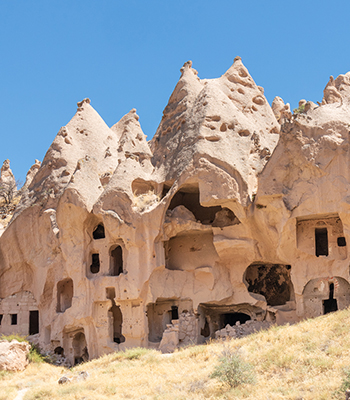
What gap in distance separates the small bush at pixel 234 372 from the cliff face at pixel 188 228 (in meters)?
7.59

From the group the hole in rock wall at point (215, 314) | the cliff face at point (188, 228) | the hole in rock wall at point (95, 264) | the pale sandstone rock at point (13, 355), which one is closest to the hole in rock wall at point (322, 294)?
the cliff face at point (188, 228)

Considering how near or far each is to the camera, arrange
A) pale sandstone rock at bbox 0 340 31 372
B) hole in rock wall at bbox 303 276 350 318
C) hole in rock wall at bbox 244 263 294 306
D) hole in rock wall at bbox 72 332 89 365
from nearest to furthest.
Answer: pale sandstone rock at bbox 0 340 31 372, hole in rock wall at bbox 303 276 350 318, hole in rock wall at bbox 72 332 89 365, hole in rock wall at bbox 244 263 294 306

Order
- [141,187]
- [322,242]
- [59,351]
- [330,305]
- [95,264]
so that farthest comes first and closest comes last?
[95,264] → [59,351] → [141,187] → [322,242] → [330,305]

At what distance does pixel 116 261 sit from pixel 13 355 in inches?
244

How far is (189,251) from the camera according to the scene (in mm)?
24719

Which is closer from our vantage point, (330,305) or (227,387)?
(227,387)

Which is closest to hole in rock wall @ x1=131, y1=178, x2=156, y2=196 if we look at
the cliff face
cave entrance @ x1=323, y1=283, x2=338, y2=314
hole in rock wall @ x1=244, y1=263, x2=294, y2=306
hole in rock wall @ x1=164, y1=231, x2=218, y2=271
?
the cliff face

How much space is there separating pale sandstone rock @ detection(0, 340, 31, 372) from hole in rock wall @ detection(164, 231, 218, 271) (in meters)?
6.90

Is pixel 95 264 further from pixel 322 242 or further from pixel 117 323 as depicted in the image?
pixel 322 242

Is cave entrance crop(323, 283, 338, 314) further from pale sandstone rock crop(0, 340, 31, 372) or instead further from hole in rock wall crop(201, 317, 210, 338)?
pale sandstone rock crop(0, 340, 31, 372)

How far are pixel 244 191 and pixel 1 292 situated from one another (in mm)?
13234

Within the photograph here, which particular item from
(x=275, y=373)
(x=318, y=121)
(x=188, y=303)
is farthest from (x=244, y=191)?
(x=275, y=373)

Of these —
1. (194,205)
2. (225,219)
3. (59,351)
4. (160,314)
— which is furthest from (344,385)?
(59,351)

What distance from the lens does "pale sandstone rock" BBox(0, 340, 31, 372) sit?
803 inches
